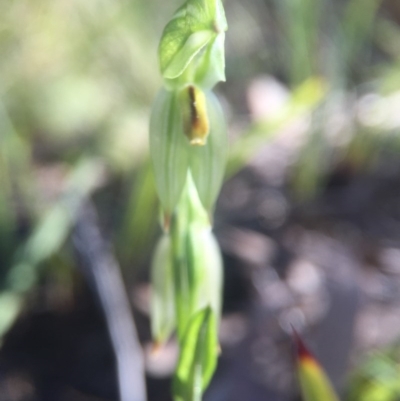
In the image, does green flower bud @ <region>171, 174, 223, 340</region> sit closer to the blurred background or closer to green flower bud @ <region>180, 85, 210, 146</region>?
green flower bud @ <region>180, 85, 210, 146</region>

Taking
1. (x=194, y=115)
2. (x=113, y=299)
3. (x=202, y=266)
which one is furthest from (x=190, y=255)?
(x=113, y=299)

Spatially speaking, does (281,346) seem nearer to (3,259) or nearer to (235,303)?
(235,303)

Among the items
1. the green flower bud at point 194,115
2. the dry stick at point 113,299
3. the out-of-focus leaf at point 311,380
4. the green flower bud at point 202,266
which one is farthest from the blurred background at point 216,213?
the green flower bud at point 194,115

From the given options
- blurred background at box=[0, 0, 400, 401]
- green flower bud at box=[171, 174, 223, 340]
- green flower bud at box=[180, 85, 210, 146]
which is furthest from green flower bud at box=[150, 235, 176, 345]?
blurred background at box=[0, 0, 400, 401]

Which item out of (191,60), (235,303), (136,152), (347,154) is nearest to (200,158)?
(191,60)

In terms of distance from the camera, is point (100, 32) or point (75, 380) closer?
point (75, 380)

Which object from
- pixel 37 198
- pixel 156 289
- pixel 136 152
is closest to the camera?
pixel 156 289

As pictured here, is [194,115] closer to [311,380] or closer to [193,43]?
[193,43]
